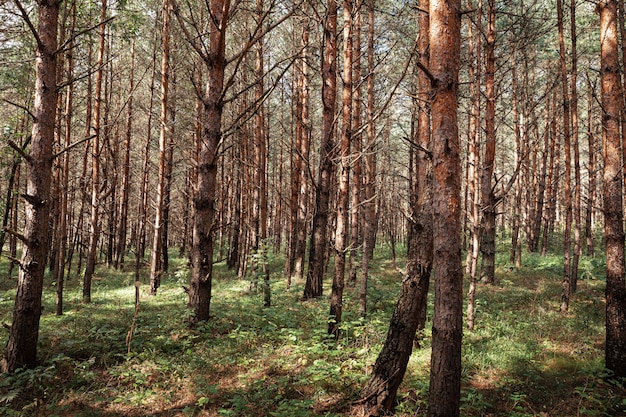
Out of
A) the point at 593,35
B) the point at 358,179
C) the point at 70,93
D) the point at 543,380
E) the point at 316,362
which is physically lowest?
the point at 543,380

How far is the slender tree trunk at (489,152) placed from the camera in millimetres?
10688

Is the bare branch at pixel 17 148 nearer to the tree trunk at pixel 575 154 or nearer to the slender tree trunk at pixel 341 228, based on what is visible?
the slender tree trunk at pixel 341 228

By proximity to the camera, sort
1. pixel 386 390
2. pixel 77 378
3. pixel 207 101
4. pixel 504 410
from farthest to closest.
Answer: pixel 207 101 < pixel 77 378 < pixel 504 410 < pixel 386 390

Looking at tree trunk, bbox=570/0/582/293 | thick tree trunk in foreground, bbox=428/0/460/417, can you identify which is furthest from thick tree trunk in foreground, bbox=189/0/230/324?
tree trunk, bbox=570/0/582/293

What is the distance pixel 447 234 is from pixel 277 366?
11.7ft

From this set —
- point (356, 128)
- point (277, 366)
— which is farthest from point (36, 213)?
point (356, 128)

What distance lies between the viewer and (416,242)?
509 centimetres

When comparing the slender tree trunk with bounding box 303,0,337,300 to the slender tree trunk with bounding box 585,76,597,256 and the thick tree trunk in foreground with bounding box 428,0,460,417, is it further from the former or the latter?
the slender tree trunk with bounding box 585,76,597,256

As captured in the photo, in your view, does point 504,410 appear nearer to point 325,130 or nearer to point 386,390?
point 386,390

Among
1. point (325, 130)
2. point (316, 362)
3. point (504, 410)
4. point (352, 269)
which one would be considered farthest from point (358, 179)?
point (504, 410)

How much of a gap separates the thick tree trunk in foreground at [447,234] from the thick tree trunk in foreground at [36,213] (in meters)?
5.30

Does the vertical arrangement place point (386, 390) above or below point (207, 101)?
below

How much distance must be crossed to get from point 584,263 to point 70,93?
1967 centimetres

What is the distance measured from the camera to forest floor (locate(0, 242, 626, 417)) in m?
4.51
